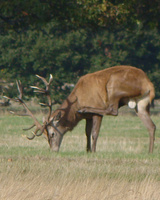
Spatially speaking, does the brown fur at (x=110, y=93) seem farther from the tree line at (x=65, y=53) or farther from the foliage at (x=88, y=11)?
the tree line at (x=65, y=53)

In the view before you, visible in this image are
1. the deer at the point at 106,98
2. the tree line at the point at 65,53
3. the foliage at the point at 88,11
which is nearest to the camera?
the deer at the point at 106,98

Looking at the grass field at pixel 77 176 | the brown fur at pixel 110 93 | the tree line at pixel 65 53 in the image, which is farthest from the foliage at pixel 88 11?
the tree line at pixel 65 53

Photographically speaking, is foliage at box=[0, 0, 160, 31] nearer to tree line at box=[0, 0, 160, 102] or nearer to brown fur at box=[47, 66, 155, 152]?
brown fur at box=[47, 66, 155, 152]

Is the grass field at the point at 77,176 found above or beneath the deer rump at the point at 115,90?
beneath

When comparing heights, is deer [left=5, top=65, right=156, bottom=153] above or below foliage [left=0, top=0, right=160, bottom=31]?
below

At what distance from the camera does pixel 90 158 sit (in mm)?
9523

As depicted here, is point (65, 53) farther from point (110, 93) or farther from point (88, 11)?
point (110, 93)

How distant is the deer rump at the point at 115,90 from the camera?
12.0 m

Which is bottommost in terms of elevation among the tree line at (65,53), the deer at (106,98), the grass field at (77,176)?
the grass field at (77,176)

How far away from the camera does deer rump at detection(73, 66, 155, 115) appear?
39.3 ft

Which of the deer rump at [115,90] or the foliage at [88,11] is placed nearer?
the deer rump at [115,90]

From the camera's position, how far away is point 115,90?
11984 millimetres

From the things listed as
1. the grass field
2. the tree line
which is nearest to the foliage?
the grass field

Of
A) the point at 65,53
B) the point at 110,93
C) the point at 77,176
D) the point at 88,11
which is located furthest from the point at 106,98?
the point at 65,53
